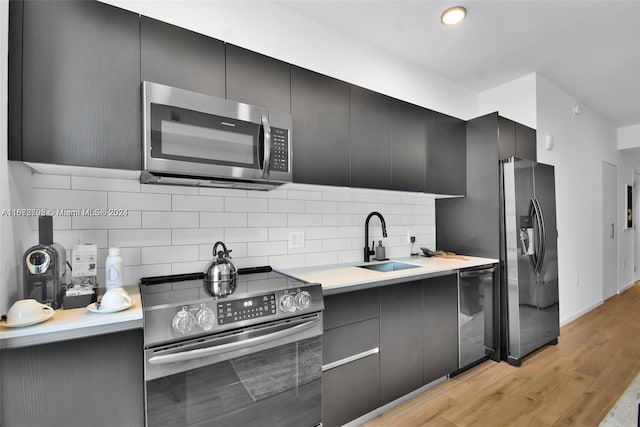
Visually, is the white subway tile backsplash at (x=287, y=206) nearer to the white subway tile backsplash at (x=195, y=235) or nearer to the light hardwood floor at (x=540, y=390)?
the white subway tile backsplash at (x=195, y=235)

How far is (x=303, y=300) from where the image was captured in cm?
147

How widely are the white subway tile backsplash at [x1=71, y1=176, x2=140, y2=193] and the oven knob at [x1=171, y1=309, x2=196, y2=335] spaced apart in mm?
875

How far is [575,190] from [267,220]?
4008 millimetres

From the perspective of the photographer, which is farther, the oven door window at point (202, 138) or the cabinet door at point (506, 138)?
the cabinet door at point (506, 138)

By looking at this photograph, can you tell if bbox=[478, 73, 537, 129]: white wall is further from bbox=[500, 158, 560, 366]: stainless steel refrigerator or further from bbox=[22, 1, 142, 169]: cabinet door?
bbox=[22, 1, 142, 169]: cabinet door

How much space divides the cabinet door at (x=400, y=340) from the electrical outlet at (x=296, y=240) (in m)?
0.72

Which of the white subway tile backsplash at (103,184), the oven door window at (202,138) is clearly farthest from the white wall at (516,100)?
the white subway tile backsplash at (103,184)

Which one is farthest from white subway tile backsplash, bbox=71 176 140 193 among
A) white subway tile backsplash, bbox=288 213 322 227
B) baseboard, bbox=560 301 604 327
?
baseboard, bbox=560 301 604 327

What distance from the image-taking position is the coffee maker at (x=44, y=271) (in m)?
1.17

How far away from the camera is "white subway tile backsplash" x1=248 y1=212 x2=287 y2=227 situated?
6.72 ft

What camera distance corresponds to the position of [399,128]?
94.4 inches

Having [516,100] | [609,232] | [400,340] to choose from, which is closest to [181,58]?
[400,340]

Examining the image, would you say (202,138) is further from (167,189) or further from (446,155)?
(446,155)

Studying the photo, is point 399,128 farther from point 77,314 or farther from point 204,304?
point 77,314
